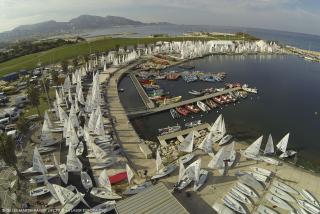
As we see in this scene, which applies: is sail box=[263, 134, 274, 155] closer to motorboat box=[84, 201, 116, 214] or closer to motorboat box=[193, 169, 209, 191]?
motorboat box=[193, 169, 209, 191]

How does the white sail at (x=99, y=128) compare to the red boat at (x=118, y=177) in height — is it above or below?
above

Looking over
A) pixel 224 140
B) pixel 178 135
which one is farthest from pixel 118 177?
pixel 224 140

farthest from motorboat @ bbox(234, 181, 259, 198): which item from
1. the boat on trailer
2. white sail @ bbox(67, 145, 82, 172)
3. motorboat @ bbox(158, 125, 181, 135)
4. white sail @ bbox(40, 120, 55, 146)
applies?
white sail @ bbox(40, 120, 55, 146)

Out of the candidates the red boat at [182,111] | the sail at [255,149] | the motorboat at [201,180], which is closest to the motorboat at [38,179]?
the motorboat at [201,180]

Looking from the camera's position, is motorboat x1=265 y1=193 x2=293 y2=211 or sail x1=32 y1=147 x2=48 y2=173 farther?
sail x1=32 y1=147 x2=48 y2=173

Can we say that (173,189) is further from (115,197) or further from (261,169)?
(261,169)

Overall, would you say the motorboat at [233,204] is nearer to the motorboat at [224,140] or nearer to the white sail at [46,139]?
the motorboat at [224,140]
